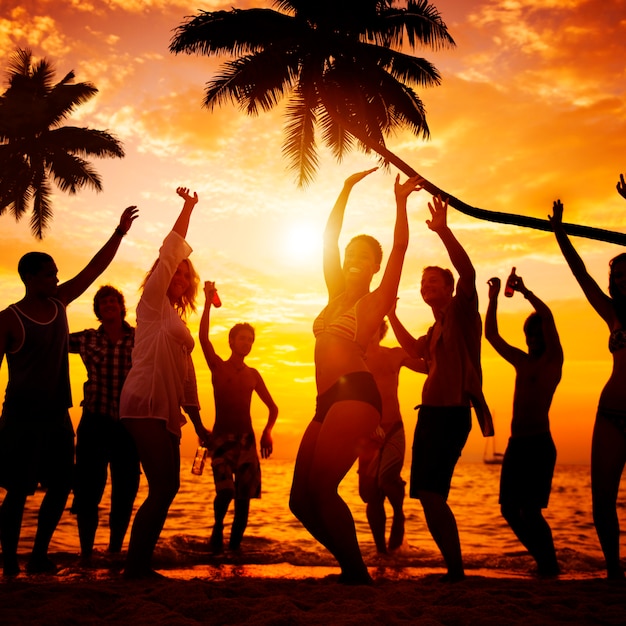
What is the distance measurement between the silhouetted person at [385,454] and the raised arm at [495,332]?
1.09 meters

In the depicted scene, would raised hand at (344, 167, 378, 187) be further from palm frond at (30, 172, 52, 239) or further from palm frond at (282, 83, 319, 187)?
palm frond at (30, 172, 52, 239)

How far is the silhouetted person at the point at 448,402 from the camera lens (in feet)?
15.2

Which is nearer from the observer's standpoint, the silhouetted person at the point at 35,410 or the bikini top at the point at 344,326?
the bikini top at the point at 344,326

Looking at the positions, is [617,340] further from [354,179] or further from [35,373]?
[35,373]

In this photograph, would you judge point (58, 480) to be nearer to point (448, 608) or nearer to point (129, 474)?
point (129, 474)

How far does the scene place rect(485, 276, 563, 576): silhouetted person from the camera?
5.79 meters

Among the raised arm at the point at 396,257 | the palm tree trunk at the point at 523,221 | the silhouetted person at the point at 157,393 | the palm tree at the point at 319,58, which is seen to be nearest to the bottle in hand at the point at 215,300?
the silhouetted person at the point at 157,393

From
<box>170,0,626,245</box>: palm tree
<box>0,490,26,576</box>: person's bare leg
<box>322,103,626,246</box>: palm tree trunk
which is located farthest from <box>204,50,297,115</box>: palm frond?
<box>0,490,26,576</box>: person's bare leg

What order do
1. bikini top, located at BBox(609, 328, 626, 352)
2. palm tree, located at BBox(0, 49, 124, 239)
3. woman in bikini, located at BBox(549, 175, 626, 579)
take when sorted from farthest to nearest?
1. palm tree, located at BBox(0, 49, 124, 239)
2. bikini top, located at BBox(609, 328, 626, 352)
3. woman in bikini, located at BBox(549, 175, 626, 579)

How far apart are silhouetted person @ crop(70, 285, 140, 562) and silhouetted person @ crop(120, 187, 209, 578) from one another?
1639 millimetres

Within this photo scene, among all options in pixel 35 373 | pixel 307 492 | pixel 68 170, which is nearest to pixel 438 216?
pixel 307 492

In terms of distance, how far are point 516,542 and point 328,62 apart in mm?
14566

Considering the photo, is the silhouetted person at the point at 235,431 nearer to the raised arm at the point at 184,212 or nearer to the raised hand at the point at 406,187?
the raised arm at the point at 184,212

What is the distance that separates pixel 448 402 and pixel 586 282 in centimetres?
153
